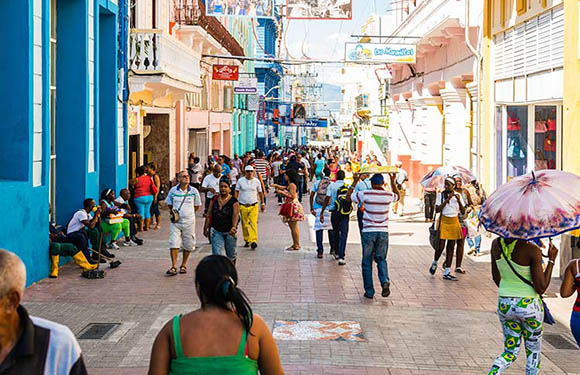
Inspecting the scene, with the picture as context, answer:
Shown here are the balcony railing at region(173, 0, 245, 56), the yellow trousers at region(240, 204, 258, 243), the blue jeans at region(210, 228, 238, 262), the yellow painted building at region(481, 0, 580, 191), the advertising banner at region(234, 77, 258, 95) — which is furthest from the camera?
the advertising banner at region(234, 77, 258, 95)

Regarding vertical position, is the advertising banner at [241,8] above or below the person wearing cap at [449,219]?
above

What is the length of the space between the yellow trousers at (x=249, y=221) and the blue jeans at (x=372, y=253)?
191 inches

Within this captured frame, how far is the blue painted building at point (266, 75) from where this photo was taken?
2509 inches

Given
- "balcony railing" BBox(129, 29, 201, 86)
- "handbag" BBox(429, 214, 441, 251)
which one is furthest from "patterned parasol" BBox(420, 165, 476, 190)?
"balcony railing" BBox(129, 29, 201, 86)

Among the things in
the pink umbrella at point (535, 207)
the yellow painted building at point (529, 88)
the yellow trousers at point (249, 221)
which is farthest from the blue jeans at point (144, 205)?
the pink umbrella at point (535, 207)

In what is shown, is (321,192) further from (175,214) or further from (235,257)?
(175,214)

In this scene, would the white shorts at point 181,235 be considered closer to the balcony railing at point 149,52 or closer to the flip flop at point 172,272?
the flip flop at point 172,272

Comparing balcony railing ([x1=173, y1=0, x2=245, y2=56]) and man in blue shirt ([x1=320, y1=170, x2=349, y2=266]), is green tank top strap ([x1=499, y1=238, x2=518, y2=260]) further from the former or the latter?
balcony railing ([x1=173, y1=0, x2=245, y2=56])

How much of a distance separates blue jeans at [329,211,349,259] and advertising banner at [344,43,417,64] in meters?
10.6

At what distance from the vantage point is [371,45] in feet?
78.3

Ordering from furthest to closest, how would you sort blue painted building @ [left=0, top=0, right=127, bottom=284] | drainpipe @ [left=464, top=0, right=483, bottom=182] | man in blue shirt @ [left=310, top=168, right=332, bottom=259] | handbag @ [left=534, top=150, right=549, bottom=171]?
drainpipe @ [left=464, top=0, right=483, bottom=182]
handbag @ [left=534, top=150, right=549, bottom=171]
man in blue shirt @ [left=310, top=168, right=332, bottom=259]
blue painted building @ [left=0, top=0, right=127, bottom=284]

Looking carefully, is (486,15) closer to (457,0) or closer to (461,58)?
(457,0)

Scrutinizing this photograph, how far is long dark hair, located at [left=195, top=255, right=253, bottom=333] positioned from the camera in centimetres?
364

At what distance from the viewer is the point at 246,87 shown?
3888 cm
